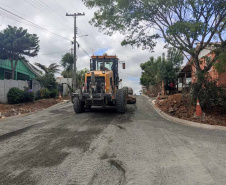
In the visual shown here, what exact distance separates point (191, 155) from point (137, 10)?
802 cm

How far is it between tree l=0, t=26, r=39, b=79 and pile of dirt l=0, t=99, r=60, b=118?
17.7 ft

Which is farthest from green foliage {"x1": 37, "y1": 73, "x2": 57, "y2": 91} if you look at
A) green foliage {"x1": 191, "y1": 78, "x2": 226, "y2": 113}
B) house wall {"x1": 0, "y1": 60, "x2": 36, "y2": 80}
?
green foliage {"x1": 191, "y1": 78, "x2": 226, "y2": 113}

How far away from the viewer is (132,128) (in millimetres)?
8516

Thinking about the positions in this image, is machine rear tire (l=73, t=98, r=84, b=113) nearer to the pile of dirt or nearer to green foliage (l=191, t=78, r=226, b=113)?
the pile of dirt

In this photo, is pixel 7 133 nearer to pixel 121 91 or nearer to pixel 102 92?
pixel 102 92

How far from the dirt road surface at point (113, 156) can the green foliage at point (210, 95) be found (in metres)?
3.01

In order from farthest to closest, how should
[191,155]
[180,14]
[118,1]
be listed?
1. [180,14]
2. [118,1]
3. [191,155]

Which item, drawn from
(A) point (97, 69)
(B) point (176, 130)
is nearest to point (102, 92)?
(A) point (97, 69)

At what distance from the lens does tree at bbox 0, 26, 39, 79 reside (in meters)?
19.2

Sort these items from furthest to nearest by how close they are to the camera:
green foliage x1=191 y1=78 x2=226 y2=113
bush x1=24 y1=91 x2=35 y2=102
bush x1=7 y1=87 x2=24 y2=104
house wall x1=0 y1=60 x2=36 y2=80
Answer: house wall x1=0 y1=60 x2=36 y2=80, bush x1=24 y1=91 x2=35 y2=102, bush x1=7 y1=87 x2=24 y2=104, green foliage x1=191 y1=78 x2=226 y2=113

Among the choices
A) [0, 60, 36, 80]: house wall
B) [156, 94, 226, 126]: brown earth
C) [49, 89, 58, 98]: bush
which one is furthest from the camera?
[0, 60, 36, 80]: house wall

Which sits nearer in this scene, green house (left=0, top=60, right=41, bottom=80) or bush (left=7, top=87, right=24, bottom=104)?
bush (left=7, top=87, right=24, bottom=104)

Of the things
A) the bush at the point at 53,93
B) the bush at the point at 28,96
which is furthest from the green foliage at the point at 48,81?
the bush at the point at 28,96

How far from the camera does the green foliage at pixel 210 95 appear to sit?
10.8 m
